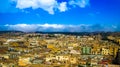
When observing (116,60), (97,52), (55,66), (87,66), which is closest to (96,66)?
(87,66)

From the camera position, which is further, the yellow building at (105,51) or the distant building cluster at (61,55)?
the yellow building at (105,51)

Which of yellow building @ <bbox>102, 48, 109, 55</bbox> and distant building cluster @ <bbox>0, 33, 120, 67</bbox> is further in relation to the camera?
yellow building @ <bbox>102, 48, 109, 55</bbox>

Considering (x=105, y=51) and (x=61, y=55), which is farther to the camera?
(x=105, y=51)

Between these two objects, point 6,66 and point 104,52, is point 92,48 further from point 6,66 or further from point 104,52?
point 6,66

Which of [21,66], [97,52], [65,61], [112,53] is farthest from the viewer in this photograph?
[97,52]

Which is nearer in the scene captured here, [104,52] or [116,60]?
[116,60]

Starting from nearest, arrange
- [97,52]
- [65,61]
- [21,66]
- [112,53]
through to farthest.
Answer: [21,66] < [65,61] < [112,53] < [97,52]

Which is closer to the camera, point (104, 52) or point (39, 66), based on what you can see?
point (39, 66)

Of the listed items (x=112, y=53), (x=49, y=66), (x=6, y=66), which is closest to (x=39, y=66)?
(x=49, y=66)

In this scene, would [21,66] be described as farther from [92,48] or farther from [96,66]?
[92,48]
